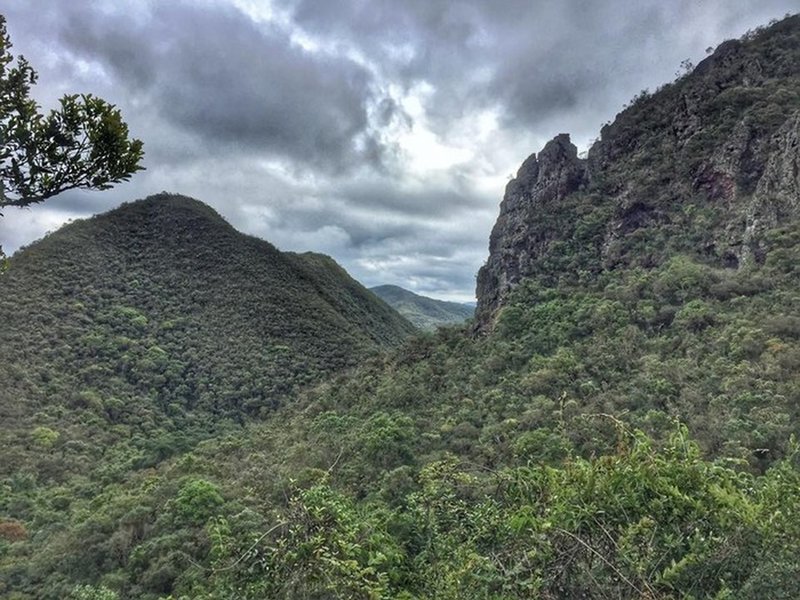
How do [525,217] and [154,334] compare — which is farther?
[154,334]

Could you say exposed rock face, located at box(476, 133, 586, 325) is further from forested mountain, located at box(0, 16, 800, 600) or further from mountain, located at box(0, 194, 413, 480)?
mountain, located at box(0, 194, 413, 480)

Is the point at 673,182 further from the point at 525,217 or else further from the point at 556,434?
the point at 556,434

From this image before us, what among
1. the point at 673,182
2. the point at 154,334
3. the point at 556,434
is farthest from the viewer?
the point at 154,334

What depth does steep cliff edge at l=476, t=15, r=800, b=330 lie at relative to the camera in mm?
25764

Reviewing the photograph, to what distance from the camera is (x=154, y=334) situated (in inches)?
2067

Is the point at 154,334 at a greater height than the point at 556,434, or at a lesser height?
greater

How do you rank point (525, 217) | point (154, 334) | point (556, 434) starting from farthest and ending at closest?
point (154, 334) < point (525, 217) < point (556, 434)

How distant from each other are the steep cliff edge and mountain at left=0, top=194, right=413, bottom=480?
23.0m

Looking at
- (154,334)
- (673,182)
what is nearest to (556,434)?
(673,182)

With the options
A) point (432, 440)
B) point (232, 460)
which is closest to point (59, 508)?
point (232, 460)

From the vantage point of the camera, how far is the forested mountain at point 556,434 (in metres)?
3.01

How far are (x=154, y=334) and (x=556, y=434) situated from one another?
47623mm

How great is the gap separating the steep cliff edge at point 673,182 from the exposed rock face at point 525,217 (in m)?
0.11

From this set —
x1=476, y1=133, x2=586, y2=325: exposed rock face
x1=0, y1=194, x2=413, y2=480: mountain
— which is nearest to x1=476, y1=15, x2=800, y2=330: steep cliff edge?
x1=476, y1=133, x2=586, y2=325: exposed rock face
